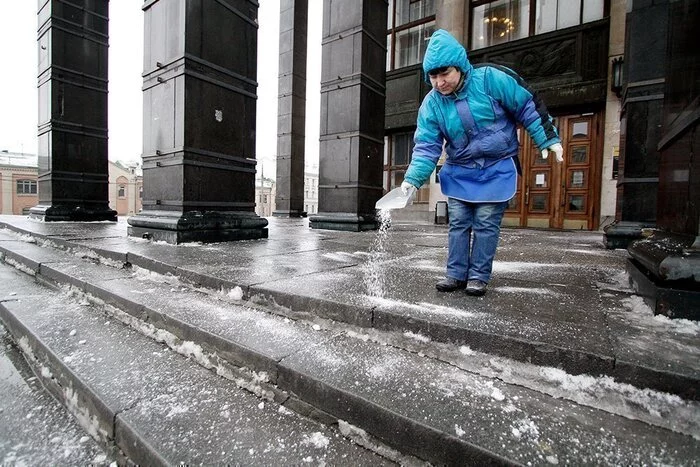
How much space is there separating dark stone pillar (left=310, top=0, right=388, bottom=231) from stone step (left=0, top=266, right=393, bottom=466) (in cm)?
506

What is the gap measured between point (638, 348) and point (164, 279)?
2.99m

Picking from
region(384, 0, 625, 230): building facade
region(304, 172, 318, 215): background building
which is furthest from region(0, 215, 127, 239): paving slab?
region(304, 172, 318, 215): background building

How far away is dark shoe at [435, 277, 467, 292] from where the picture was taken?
2162mm

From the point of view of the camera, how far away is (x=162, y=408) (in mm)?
1281

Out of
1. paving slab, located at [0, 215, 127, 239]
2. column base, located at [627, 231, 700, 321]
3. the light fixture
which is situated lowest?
paving slab, located at [0, 215, 127, 239]

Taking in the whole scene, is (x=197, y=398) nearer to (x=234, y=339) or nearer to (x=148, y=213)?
(x=234, y=339)

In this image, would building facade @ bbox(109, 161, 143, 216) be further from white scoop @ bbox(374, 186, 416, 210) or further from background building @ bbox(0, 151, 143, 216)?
white scoop @ bbox(374, 186, 416, 210)

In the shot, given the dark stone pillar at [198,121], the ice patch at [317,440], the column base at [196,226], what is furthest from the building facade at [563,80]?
the ice patch at [317,440]

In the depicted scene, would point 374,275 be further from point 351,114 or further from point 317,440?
point 351,114

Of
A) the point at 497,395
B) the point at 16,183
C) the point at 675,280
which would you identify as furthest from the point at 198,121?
the point at 16,183

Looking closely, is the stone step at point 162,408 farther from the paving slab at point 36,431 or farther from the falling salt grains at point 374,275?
the falling salt grains at point 374,275

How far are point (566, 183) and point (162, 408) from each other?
36.5 ft

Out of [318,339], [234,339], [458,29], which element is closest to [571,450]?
[318,339]

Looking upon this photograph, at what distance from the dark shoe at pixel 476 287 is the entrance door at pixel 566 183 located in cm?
895
